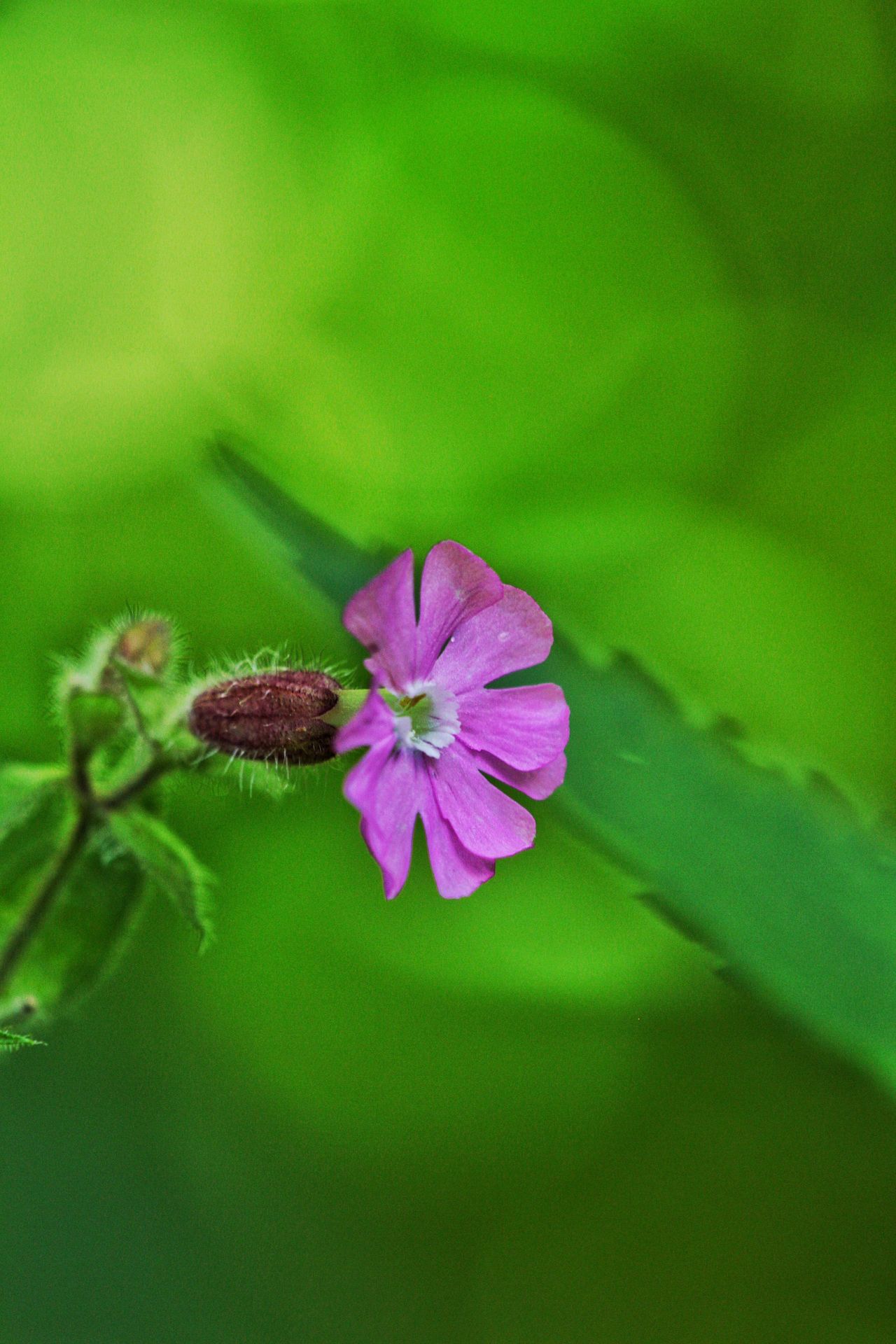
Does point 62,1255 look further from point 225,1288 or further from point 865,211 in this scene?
point 865,211

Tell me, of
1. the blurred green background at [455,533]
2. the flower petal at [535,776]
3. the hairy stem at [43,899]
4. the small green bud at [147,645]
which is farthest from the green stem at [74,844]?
the blurred green background at [455,533]

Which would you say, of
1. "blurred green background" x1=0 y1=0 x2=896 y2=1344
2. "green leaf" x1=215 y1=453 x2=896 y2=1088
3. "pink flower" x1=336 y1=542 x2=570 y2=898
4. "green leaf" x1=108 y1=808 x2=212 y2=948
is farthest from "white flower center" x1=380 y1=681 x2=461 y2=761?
"blurred green background" x1=0 y1=0 x2=896 y2=1344

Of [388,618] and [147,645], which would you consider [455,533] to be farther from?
[388,618]

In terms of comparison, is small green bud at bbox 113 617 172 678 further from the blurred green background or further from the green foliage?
the blurred green background

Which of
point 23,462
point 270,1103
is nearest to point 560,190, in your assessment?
point 23,462

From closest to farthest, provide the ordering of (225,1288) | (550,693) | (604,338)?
(550,693) < (225,1288) < (604,338)

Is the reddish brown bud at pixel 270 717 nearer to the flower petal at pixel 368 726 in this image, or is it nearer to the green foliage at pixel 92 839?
the green foliage at pixel 92 839

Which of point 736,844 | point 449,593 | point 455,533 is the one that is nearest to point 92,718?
point 449,593
